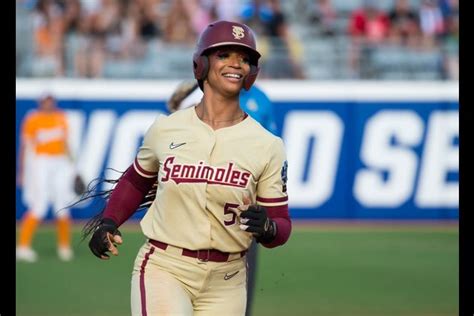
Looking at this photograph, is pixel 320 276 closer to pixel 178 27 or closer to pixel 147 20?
pixel 178 27

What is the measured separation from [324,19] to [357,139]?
3218 mm

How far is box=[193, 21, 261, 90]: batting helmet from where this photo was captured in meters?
5.81

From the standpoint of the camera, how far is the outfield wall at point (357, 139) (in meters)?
17.6

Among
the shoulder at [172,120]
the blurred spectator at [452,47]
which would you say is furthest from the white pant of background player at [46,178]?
the shoulder at [172,120]

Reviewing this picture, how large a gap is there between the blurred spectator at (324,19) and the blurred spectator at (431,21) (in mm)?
1643

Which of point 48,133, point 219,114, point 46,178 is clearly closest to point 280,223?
point 219,114

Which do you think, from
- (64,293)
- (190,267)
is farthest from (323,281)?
(190,267)

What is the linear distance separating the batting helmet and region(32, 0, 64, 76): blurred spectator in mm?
Answer: 11829

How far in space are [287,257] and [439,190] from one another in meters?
4.38

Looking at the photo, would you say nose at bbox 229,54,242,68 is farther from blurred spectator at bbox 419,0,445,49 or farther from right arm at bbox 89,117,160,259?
blurred spectator at bbox 419,0,445,49

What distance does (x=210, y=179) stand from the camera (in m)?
5.82

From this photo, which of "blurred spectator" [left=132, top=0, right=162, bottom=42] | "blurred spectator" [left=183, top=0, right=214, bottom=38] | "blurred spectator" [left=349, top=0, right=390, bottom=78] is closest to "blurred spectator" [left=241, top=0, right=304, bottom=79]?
"blurred spectator" [left=183, top=0, right=214, bottom=38]

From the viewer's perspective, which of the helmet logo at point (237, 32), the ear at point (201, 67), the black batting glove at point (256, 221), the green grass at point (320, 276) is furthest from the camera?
the green grass at point (320, 276)

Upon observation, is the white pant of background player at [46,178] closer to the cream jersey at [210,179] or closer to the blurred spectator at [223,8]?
the blurred spectator at [223,8]
